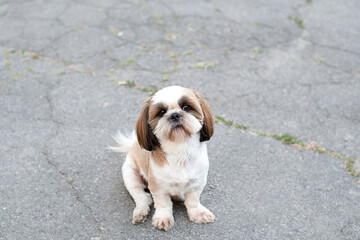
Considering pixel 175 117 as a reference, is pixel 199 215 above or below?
below

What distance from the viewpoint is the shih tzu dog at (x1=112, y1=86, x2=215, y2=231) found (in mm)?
2619

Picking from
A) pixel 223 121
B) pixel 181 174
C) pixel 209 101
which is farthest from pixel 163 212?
pixel 209 101

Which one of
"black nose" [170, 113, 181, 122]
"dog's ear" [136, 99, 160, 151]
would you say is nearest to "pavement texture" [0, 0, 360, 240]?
"dog's ear" [136, 99, 160, 151]

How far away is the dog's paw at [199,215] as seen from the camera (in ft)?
10.1

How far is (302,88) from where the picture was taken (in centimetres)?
483

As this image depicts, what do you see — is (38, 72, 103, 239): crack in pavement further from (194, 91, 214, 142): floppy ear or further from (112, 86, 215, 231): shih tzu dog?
(194, 91, 214, 142): floppy ear

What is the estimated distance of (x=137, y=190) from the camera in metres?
3.21

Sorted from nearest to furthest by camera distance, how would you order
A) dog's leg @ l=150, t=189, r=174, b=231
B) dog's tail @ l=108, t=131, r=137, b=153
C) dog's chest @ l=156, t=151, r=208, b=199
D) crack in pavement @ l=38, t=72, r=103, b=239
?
dog's chest @ l=156, t=151, r=208, b=199 < dog's leg @ l=150, t=189, r=174, b=231 < crack in pavement @ l=38, t=72, r=103, b=239 < dog's tail @ l=108, t=131, r=137, b=153

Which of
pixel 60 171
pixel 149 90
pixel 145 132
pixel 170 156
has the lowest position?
pixel 60 171

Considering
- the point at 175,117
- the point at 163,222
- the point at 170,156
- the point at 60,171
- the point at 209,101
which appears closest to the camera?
the point at 175,117

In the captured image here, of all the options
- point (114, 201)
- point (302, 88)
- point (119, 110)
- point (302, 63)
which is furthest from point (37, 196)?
point (302, 63)

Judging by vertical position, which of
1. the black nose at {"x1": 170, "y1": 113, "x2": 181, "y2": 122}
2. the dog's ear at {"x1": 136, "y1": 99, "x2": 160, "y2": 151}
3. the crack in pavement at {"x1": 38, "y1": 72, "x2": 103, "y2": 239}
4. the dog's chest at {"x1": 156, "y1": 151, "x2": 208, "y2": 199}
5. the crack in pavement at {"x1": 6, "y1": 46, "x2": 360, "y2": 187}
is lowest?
the crack in pavement at {"x1": 38, "y1": 72, "x2": 103, "y2": 239}

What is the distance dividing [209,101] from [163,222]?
1.91 meters

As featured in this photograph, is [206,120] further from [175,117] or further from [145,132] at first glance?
[145,132]
